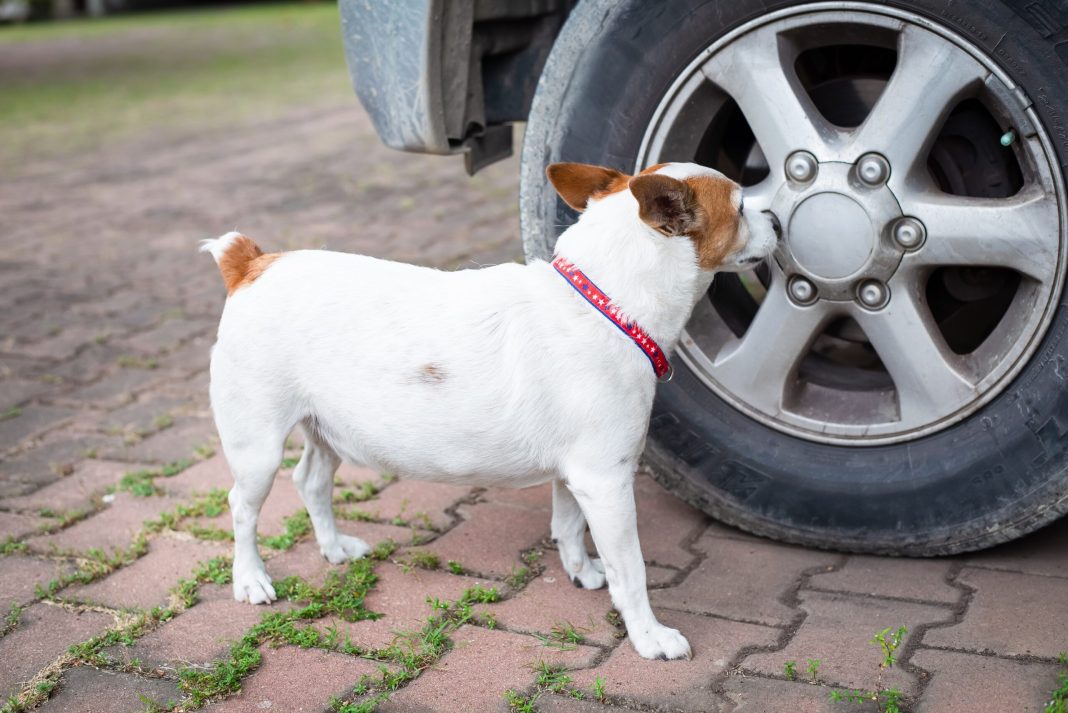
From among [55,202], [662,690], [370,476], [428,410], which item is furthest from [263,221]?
[662,690]

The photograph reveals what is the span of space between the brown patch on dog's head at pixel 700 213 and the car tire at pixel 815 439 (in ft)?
1.53

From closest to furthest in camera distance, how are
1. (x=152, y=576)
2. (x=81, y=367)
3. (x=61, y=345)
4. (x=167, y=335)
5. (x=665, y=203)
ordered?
1. (x=665, y=203)
2. (x=152, y=576)
3. (x=81, y=367)
4. (x=61, y=345)
5. (x=167, y=335)

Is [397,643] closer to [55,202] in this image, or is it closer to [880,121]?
[880,121]

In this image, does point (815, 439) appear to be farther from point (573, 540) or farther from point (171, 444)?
point (171, 444)

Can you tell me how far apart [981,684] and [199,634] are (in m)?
1.77

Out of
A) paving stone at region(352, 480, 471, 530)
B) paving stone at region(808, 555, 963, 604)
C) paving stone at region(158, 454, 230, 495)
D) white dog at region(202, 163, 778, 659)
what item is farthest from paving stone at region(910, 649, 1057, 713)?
paving stone at region(158, 454, 230, 495)

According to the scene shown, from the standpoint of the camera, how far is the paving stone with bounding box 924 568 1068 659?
103 inches

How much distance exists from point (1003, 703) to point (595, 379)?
1.07 meters

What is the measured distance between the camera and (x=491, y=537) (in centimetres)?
335

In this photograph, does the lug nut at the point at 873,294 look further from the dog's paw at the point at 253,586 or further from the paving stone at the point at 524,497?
the dog's paw at the point at 253,586

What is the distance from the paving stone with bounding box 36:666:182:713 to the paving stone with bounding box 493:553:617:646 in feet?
2.60

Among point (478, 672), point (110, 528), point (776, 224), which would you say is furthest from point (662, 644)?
point (110, 528)

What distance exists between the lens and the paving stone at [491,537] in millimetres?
3205

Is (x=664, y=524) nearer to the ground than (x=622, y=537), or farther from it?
nearer to the ground
